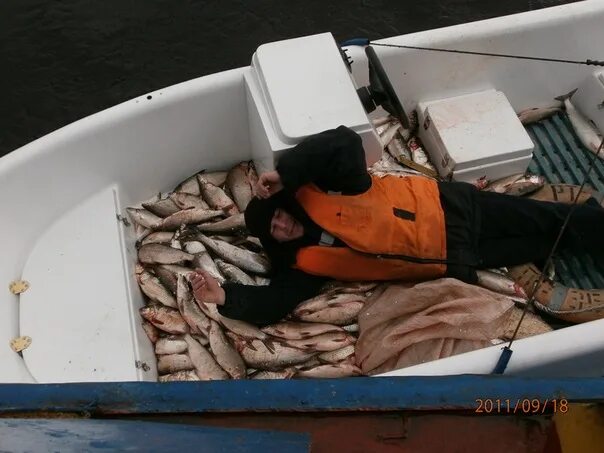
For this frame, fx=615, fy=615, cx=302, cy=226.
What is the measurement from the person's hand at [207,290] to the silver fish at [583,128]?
2.73 m

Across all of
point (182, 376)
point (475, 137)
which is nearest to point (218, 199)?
point (182, 376)

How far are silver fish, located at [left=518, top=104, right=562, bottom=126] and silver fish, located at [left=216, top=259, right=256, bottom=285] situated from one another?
2262mm

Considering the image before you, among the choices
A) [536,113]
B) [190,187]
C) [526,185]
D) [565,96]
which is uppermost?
[565,96]

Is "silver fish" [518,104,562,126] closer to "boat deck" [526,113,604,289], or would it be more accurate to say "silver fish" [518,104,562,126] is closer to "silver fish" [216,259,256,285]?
"boat deck" [526,113,604,289]

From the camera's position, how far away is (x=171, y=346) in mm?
3412

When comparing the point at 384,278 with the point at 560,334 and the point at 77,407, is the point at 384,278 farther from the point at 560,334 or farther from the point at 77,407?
the point at 77,407

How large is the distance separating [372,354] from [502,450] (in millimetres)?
1230

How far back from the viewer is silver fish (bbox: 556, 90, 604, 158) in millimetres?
4211

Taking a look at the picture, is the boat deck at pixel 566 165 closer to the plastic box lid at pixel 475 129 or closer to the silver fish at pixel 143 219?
the plastic box lid at pixel 475 129

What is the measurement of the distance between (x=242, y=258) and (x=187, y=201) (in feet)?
1.81

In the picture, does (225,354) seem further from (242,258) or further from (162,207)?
(162,207)
